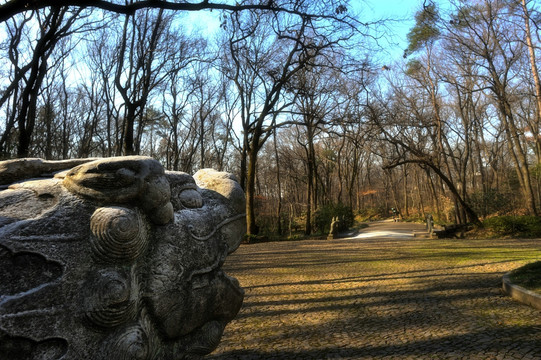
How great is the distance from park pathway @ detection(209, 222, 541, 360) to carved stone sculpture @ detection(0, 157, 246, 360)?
2.14 m

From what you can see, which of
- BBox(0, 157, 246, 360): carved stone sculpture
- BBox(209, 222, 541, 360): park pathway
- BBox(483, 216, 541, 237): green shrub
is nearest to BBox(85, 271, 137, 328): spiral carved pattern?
BBox(0, 157, 246, 360): carved stone sculpture

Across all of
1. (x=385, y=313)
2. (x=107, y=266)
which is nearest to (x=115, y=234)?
(x=107, y=266)

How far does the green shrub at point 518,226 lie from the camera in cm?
1402

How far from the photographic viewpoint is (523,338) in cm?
386

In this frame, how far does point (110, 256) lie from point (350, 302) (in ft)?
16.1

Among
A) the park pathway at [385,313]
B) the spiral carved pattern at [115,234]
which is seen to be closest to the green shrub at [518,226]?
the park pathway at [385,313]

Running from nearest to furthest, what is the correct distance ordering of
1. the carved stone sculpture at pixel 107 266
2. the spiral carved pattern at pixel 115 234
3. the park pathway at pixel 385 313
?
the carved stone sculpture at pixel 107 266
the spiral carved pattern at pixel 115 234
the park pathway at pixel 385 313

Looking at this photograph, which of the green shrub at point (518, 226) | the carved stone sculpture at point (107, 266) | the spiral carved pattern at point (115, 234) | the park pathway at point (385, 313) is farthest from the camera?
the green shrub at point (518, 226)

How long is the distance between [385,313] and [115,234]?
179 inches

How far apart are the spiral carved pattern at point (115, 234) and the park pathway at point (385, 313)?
2599 mm

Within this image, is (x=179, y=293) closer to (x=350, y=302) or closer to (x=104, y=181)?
(x=104, y=181)

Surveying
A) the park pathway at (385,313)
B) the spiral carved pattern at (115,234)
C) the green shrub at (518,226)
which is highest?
the spiral carved pattern at (115,234)

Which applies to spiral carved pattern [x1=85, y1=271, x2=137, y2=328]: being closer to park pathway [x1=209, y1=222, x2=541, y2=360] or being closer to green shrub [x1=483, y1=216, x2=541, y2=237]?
park pathway [x1=209, y1=222, x2=541, y2=360]

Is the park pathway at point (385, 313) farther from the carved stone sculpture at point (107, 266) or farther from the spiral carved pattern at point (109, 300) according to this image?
the spiral carved pattern at point (109, 300)
